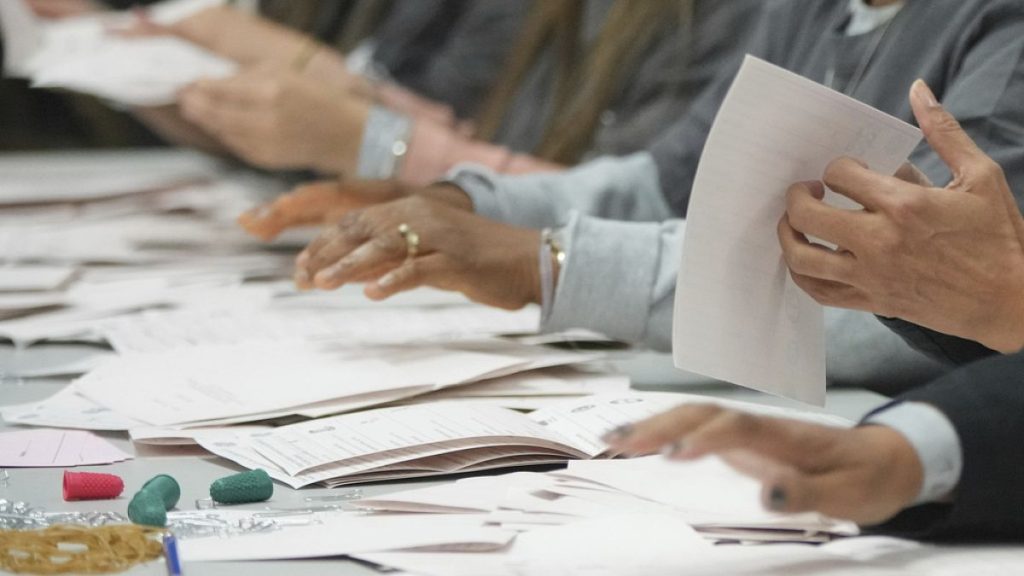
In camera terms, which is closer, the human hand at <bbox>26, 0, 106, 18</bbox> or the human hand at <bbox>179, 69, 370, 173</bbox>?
the human hand at <bbox>179, 69, 370, 173</bbox>

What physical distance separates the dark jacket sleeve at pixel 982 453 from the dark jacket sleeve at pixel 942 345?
16 cm

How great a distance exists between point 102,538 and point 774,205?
0.46 m

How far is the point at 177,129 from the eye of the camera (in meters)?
2.64

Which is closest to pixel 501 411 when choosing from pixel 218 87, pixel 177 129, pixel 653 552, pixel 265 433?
pixel 265 433

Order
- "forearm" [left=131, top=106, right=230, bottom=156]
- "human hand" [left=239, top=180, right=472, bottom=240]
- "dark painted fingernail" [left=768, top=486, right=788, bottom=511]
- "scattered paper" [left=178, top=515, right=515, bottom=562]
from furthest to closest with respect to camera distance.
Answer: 1. "forearm" [left=131, top=106, right=230, bottom=156]
2. "human hand" [left=239, top=180, right=472, bottom=240]
3. "scattered paper" [left=178, top=515, right=515, bottom=562]
4. "dark painted fingernail" [left=768, top=486, right=788, bottom=511]

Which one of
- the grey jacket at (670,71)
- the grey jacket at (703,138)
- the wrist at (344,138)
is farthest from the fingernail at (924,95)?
the wrist at (344,138)

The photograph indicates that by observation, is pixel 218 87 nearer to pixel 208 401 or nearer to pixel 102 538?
pixel 208 401

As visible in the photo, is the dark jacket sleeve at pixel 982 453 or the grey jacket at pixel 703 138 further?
the grey jacket at pixel 703 138

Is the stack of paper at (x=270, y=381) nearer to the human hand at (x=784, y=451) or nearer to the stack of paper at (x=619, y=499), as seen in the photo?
the stack of paper at (x=619, y=499)

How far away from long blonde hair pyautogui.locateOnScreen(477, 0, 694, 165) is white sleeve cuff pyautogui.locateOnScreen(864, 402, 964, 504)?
3.73 ft

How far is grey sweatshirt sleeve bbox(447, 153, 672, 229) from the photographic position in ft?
4.95

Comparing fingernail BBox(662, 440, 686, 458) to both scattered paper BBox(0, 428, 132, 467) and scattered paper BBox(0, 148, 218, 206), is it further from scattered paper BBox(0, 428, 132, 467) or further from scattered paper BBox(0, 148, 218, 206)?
scattered paper BBox(0, 148, 218, 206)

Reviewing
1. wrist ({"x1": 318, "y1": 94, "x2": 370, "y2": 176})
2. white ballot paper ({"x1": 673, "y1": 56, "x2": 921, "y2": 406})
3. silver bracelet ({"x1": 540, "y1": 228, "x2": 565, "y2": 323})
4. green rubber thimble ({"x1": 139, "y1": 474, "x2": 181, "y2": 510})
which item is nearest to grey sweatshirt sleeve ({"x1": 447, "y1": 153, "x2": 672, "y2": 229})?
silver bracelet ({"x1": 540, "y1": 228, "x2": 565, "y2": 323})

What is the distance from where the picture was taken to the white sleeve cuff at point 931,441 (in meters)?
0.70
